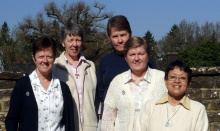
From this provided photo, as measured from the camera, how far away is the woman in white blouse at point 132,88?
3.78 meters

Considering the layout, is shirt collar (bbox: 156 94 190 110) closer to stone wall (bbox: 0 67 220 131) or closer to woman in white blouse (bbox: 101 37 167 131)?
woman in white blouse (bbox: 101 37 167 131)

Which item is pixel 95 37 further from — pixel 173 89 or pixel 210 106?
pixel 173 89

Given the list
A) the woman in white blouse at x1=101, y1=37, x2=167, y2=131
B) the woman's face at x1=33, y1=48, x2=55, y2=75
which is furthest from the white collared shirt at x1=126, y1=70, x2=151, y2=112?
the woman's face at x1=33, y1=48, x2=55, y2=75

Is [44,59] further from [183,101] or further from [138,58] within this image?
[183,101]

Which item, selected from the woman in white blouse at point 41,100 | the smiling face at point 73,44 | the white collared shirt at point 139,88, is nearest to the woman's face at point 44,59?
the woman in white blouse at point 41,100

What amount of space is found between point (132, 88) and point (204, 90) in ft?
6.97

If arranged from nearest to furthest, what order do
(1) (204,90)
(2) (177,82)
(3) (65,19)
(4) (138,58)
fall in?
(2) (177,82) → (4) (138,58) → (1) (204,90) → (3) (65,19)

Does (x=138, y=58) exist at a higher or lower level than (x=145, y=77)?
higher

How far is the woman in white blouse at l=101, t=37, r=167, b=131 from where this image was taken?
3.78 meters

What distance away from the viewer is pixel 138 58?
3.76 metres

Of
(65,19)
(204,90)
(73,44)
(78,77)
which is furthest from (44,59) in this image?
(65,19)

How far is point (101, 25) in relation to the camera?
3291cm

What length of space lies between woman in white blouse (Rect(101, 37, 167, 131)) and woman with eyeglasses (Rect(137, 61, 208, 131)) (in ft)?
0.71

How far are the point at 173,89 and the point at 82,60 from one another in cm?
120
